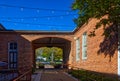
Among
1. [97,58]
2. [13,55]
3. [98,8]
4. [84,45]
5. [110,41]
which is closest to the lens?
[98,8]

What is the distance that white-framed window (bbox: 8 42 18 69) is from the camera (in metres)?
41.1

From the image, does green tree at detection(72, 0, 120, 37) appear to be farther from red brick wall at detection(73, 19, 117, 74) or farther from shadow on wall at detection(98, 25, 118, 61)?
red brick wall at detection(73, 19, 117, 74)

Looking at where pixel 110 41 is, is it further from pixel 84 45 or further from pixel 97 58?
pixel 84 45

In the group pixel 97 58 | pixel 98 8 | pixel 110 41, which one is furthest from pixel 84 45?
pixel 98 8

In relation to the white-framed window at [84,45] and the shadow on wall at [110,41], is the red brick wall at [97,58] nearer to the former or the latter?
the shadow on wall at [110,41]

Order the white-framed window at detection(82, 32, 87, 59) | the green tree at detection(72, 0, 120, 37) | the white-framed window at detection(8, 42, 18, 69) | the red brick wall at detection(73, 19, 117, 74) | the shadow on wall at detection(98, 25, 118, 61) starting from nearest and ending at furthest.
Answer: the green tree at detection(72, 0, 120, 37)
the shadow on wall at detection(98, 25, 118, 61)
the red brick wall at detection(73, 19, 117, 74)
the white-framed window at detection(82, 32, 87, 59)
the white-framed window at detection(8, 42, 18, 69)

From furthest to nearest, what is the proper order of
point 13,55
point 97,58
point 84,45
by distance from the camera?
point 13,55, point 84,45, point 97,58

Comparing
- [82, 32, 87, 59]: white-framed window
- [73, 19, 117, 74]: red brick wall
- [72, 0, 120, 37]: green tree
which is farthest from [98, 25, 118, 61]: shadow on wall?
[82, 32, 87, 59]: white-framed window

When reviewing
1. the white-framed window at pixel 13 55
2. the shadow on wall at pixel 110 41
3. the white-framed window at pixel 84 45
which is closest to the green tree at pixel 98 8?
the shadow on wall at pixel 110 41

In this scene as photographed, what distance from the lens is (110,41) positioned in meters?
21.3

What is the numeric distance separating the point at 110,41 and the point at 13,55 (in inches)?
871

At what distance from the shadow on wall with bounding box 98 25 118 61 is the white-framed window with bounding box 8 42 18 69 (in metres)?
19.8

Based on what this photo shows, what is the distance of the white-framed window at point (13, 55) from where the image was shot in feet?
135

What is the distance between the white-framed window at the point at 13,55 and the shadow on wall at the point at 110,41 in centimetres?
1982
